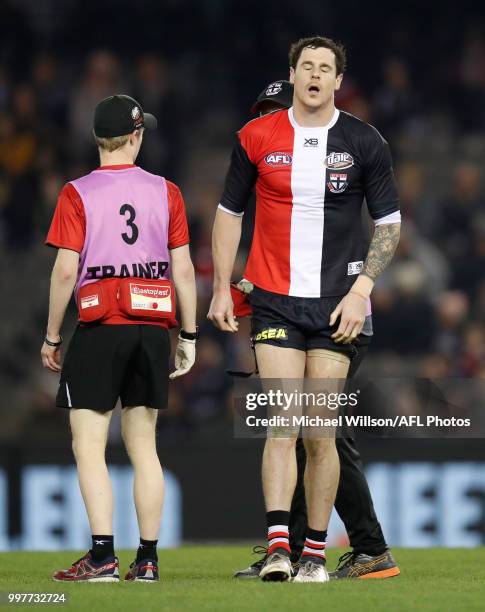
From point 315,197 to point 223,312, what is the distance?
25.4 inches

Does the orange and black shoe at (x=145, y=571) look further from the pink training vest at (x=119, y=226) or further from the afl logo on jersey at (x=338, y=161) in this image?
the afl logo on jersey at (x=338, y=161)

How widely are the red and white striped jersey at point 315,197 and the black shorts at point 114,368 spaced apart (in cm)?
58

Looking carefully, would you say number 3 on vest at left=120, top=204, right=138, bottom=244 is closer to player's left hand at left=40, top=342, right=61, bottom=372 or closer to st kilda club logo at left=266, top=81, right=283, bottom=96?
player's left hand at left=40, top=342, right=61, bottom=372

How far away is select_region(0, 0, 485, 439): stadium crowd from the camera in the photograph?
13000mm

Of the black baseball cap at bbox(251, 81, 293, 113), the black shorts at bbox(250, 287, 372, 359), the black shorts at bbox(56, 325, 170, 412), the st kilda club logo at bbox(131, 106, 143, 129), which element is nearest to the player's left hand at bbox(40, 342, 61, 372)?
the black shorts at bbox(56, 325, 170, 412)

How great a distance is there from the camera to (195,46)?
1681 centimetres

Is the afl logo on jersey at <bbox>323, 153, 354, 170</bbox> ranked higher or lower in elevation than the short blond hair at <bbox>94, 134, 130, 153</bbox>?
lower

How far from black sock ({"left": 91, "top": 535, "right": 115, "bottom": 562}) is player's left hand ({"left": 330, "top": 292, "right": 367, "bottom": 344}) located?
1.29 m

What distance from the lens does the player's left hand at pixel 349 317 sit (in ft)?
20.1

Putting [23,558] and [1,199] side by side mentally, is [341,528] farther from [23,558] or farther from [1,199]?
[1,199]

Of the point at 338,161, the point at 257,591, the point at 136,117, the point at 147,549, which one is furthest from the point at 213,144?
the point at 257,591

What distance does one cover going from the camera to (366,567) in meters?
6.58

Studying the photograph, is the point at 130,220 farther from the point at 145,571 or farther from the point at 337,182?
the point at 145,571

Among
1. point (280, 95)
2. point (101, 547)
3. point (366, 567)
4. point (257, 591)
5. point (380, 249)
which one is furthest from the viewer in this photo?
point (280, 95)
